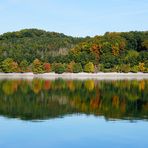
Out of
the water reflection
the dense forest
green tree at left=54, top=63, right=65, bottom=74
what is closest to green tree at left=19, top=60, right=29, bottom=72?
the dense forest

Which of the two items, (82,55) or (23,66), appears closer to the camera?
(23,66)

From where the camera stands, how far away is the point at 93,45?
71.4 meters

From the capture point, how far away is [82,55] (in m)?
66.8

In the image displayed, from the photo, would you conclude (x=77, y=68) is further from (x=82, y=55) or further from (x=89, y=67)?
(x=82, y=55)

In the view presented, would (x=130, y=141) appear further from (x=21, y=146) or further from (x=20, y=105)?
(x=20, y=105)

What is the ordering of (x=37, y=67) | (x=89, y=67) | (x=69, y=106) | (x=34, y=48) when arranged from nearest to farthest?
(x=69, y=106), (x=37, y=67), (x=89, y=67), (x=34, y=48)

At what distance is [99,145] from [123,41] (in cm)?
6123

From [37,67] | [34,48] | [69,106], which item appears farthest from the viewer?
[34,48]

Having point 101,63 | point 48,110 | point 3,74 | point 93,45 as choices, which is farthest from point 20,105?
point 93,45

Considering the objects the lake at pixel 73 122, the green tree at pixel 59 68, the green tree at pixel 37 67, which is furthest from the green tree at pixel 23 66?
the lake at pixel 73 122

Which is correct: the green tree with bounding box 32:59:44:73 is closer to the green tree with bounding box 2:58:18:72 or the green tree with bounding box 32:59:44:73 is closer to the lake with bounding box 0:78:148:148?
the green tree with bounding box 2:58:18:72

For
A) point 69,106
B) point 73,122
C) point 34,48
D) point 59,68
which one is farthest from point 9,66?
point 73,122

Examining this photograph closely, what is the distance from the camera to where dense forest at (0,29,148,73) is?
62219mm

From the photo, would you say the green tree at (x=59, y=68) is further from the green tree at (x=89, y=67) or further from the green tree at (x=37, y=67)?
the green tree at (x=89, y=67)
